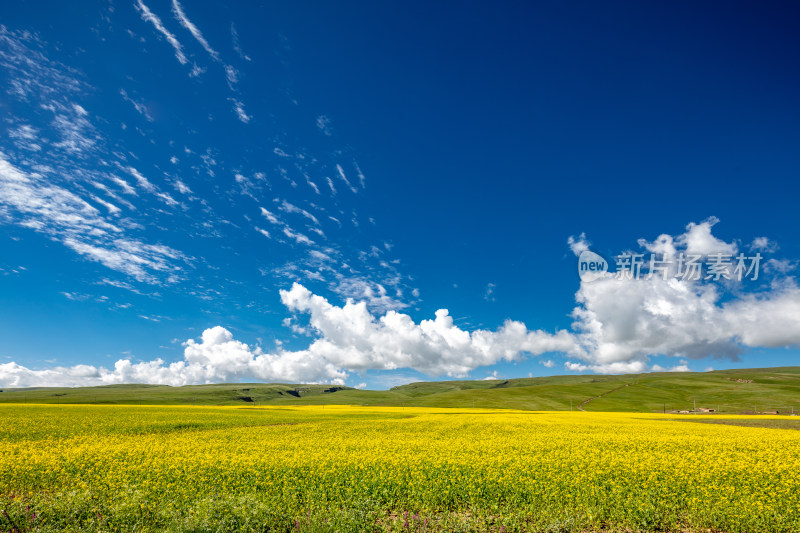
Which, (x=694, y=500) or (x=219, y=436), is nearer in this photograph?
(x=694, y=500)

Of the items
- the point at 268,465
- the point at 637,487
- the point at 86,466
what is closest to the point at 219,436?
the point at 86,466

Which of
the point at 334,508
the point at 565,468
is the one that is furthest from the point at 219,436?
the point at 565,468

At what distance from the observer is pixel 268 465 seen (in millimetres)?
18609

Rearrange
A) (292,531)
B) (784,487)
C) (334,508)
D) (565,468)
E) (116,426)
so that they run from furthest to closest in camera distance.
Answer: (116,426), (565,468), (784,487), (334,508), (292,531)

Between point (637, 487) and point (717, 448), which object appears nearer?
point (637, 487)

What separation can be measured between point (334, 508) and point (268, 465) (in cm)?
733

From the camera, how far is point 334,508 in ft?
42.1

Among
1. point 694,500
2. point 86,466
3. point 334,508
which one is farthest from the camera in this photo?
point 86,466

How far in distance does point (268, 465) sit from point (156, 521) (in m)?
6.79

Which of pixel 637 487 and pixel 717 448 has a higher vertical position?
pixel 637 487

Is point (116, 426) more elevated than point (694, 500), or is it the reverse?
point (694, 500)

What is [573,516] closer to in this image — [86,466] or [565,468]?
[565,468]

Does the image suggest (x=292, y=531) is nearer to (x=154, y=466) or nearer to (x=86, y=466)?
(x=154, y=466)

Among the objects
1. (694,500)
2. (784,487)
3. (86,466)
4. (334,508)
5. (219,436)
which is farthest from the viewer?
(219,436)
